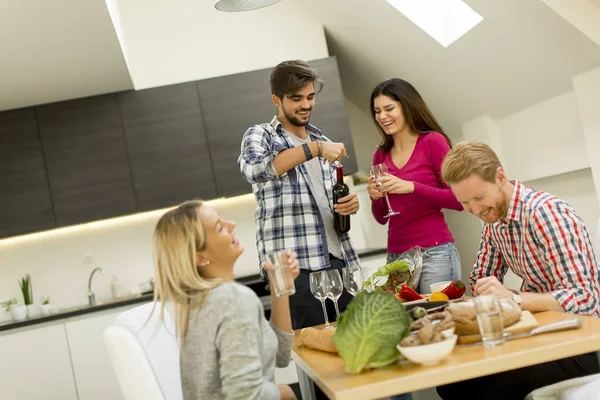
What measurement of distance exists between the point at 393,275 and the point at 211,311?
961 mm

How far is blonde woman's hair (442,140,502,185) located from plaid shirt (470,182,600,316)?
0.11 m

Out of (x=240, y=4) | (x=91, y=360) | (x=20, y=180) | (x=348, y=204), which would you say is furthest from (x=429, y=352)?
(x=20, y=180)

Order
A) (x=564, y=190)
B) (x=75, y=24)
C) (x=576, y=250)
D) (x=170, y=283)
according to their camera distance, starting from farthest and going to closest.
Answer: (x=564, y=190)
(x=75, y=24)
(x=576, y=250)
(x=170, y=283)

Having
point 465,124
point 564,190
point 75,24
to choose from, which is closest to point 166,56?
point 75,24

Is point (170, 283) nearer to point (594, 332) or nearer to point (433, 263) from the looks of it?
point (594, 332)

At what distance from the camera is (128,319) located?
1951 mm

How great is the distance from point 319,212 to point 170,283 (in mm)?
1174

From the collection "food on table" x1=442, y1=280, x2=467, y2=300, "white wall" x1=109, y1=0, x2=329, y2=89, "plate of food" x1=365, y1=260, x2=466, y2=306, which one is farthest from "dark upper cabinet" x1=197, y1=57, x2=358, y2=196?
"food on table" x1=442, y1=280, x2=467, y2=300

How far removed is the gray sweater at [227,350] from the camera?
176 cm

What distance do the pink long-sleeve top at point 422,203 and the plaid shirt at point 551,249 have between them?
701 mm

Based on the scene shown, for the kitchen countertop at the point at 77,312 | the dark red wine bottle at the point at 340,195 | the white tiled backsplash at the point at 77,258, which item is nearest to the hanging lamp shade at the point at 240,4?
the dark red wine bottle at the point at 340,195

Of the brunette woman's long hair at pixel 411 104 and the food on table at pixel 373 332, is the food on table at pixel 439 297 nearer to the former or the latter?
the food on table at pixel 373 332

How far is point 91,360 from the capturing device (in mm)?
5000

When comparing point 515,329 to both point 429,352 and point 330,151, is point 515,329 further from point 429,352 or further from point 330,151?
point 330,151
